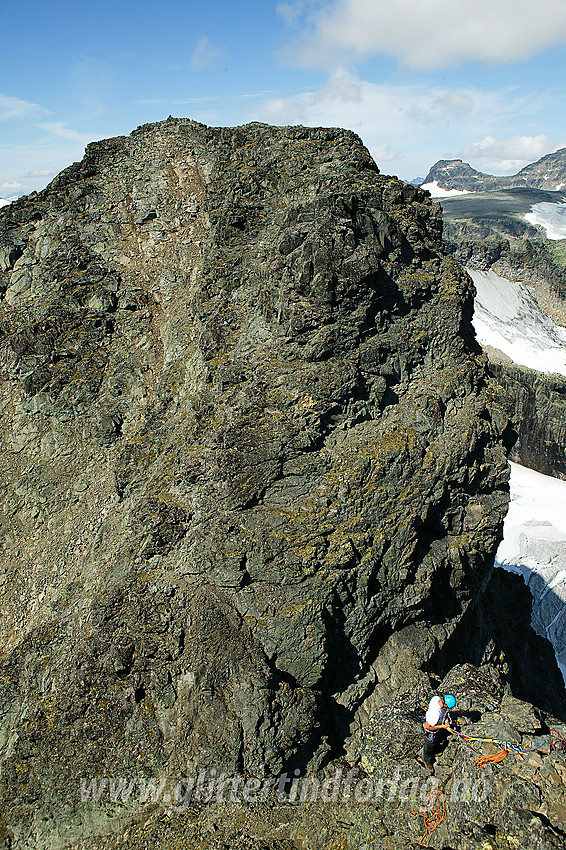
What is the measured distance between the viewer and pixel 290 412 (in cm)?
→ 1616

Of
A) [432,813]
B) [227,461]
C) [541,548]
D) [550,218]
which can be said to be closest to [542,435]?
[541,548]

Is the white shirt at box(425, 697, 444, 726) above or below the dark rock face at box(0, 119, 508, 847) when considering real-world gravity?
below

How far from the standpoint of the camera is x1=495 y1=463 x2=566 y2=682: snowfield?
33.8 meters

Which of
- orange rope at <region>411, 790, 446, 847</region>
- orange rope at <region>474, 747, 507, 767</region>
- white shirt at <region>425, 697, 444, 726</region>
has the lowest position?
orange rope at <region>411, 790, 446, 847</region>

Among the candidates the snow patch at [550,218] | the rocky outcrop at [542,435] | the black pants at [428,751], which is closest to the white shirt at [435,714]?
the black pants at [428,751]

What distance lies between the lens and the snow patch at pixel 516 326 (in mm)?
77625

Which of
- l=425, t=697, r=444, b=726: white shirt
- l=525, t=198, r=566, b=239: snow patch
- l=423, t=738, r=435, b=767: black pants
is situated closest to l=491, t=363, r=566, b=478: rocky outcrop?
l=423, t=738, r=435, b=767: black pants

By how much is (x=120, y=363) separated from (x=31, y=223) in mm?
8136

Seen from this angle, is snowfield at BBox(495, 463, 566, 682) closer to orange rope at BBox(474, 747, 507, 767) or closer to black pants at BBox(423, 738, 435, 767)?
black pants at BBox(423, 738, 435, 767)

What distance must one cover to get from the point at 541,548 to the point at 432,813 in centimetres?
2987

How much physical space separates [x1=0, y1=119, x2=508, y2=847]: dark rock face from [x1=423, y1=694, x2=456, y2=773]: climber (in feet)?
8.10

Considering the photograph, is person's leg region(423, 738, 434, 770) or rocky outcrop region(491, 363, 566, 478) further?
rocky outcrop region(491, 363, 566, 478)

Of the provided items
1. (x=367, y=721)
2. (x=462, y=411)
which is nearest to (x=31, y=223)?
(x=462, y=411)

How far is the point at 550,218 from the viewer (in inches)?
6634
